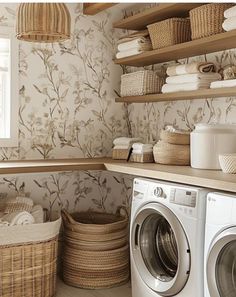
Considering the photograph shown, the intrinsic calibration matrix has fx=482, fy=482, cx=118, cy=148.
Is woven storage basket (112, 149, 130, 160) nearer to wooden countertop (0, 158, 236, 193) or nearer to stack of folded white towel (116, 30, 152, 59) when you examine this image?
wooden countertop (0, 158, 236, 193)

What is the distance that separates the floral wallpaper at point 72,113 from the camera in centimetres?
374

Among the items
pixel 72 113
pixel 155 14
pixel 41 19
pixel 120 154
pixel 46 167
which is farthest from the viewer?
pixel 72 113

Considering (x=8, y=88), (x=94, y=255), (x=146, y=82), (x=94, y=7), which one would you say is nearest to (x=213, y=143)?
(x=146, y=82)

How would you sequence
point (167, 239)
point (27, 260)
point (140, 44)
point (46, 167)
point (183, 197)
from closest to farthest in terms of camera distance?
point (183, 197) < point (167, 239) < point (27, 260) < point (46, 167) < point (140, 44)

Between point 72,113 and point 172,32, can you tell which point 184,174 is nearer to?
point 172,32

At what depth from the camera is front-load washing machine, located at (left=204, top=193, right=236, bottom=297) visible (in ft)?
7.72

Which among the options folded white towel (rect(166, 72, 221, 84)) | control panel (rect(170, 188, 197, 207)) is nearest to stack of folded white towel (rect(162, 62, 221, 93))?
folded white towel (rect(166, 72, 221, 84))

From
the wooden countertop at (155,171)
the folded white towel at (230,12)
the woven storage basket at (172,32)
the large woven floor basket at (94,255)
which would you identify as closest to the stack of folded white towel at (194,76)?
the woven storage basket at (172,32)

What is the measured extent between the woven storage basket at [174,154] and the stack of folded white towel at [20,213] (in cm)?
94

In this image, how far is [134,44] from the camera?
143 inches

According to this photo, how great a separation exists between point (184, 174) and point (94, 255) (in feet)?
3.75

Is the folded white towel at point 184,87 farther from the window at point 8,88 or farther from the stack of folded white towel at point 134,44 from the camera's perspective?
the window at point 8,88

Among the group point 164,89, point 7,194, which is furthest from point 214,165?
point 7,194

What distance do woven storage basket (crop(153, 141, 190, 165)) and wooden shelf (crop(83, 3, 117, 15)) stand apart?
119 cm
